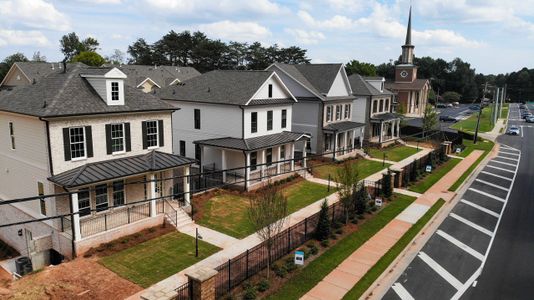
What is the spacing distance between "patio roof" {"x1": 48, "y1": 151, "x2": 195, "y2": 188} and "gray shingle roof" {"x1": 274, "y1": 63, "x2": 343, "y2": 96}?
72.3 ft

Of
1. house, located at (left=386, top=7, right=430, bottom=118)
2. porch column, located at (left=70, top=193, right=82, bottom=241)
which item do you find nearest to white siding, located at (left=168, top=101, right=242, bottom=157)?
porch column, located at (left=70, top=193, right=82, bottom=241)

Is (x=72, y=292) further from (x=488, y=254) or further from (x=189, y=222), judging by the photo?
(x=488, y=254)

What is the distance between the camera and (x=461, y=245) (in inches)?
843

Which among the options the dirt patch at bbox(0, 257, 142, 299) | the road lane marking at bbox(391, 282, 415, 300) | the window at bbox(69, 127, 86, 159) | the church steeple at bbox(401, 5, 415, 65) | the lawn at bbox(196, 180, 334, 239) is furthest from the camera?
the church steeple at bbox(401, 5, 415, 65)

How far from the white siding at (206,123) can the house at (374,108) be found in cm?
2387

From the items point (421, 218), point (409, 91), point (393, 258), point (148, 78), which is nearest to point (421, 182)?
point (421, 218)

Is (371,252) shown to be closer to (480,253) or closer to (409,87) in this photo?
(480,253)

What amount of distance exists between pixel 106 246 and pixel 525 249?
2194cm

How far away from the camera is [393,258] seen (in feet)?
63.8

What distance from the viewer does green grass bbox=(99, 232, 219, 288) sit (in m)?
17.1

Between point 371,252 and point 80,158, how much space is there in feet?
51.5

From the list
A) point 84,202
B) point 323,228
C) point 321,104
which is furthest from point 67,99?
point 321,104

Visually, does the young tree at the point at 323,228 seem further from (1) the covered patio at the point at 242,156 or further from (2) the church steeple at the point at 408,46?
(2) the church steeple at the point at 408,46

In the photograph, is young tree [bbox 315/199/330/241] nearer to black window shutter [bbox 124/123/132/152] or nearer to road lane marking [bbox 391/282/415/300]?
road lane marking [bbox 391/282/415/300]
